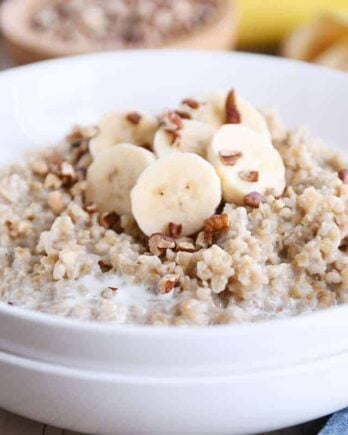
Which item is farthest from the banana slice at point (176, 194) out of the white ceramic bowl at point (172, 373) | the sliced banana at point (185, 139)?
the white ceramic bowl at point (172, 373)

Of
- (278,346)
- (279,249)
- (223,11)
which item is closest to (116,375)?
(278,346)

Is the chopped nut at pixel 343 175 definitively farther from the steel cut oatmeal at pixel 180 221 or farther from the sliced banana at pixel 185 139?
the sliced banana at pixel 185 139

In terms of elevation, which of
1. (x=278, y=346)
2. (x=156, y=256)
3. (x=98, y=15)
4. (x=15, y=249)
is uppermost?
(x=278, y=346)

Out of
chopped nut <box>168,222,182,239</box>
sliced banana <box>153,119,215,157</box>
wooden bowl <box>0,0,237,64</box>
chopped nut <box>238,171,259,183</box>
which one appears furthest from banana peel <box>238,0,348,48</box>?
chopped nut <box>168,222,182,239</box>

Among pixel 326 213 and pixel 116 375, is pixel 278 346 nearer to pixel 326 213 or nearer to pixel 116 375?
pixel 116 375

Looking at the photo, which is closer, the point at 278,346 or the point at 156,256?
the point at 278,346

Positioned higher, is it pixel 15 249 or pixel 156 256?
pixel 156 256

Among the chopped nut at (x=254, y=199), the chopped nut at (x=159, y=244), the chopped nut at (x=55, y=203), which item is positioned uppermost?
the chopped nut at (x=254, y=199)
